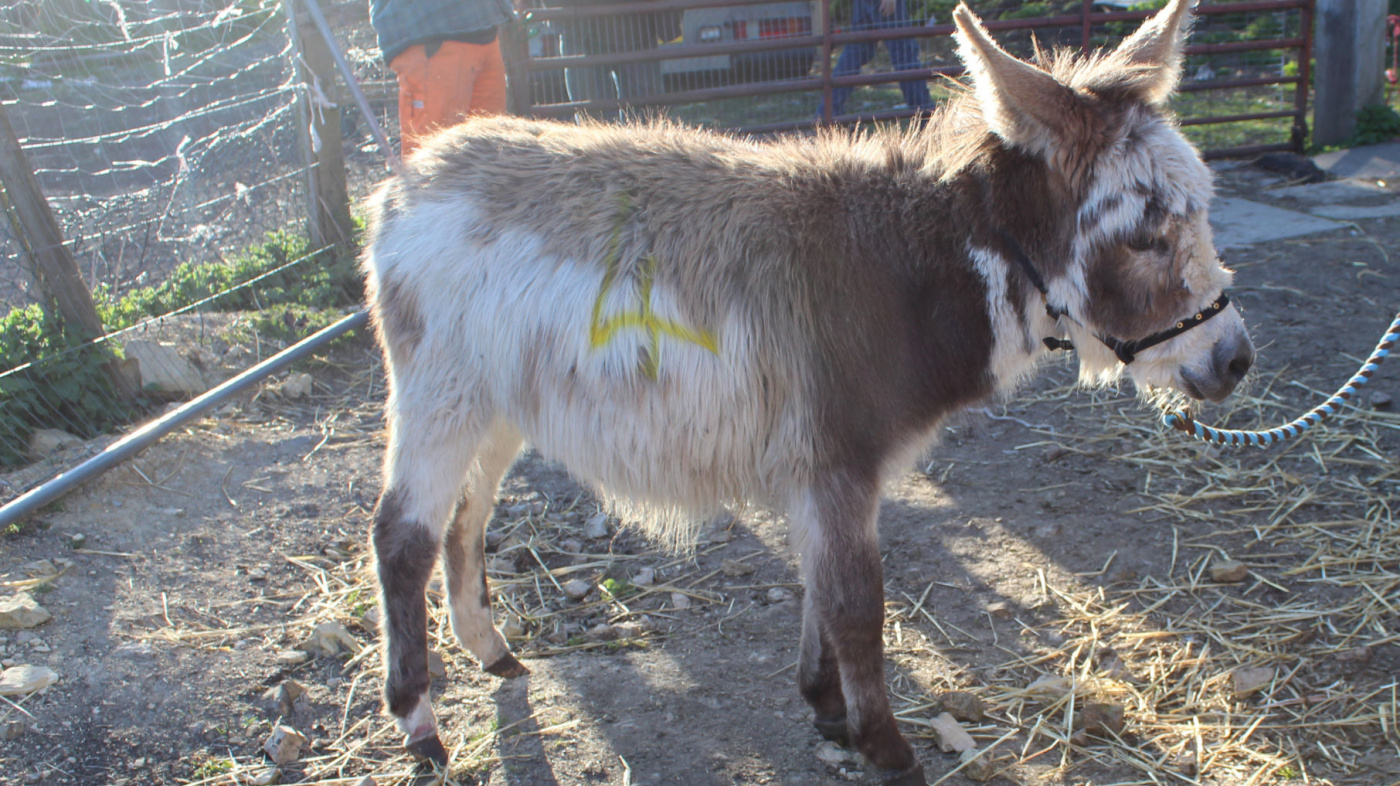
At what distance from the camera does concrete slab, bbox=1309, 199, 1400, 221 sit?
6.61 meters

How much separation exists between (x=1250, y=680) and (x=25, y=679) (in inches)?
141

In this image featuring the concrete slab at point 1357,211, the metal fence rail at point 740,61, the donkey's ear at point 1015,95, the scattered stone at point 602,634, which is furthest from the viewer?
the metal fence rail at point 740,61

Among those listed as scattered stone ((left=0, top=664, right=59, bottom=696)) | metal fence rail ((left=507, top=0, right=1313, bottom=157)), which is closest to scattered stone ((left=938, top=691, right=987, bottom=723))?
scattered stone ((left=0, top=664, right=59, bottom=696))

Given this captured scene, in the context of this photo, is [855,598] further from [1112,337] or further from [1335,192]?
[1335,192]

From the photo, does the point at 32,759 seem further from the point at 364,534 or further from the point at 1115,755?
the point at 1115,755

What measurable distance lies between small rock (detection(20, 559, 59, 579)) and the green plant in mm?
10253

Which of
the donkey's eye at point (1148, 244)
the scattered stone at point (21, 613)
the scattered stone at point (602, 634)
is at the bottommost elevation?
the scattered stone at point (602, 634)

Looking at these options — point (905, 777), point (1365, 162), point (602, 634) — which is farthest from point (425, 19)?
point (1365, 162)

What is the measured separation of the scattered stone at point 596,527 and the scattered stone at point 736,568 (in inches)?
22.0

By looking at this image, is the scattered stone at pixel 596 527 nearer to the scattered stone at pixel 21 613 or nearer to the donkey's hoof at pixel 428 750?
the donkey's hoof at pixel 428 750

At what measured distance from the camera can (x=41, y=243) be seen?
172 inches

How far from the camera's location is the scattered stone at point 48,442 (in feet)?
13.7

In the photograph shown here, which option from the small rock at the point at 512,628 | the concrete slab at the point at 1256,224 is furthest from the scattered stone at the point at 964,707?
the concrete slab at the point at 1256,224

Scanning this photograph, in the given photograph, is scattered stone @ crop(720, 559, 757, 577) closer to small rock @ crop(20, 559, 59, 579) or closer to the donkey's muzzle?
the donkey's muzzle
